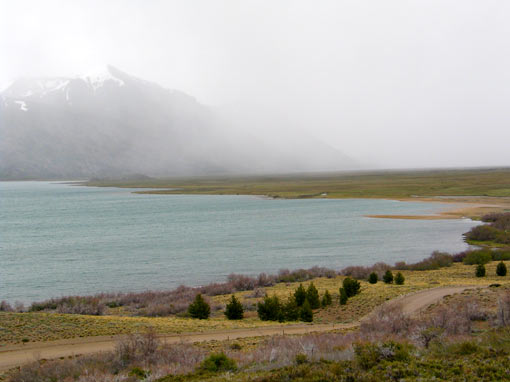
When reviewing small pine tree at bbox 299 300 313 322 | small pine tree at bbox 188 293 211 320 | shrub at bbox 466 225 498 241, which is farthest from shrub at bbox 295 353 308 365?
shrub at bbox 466 225 498 241

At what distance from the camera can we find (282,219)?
66.2 metres

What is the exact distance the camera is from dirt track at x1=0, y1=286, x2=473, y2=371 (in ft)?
43.4

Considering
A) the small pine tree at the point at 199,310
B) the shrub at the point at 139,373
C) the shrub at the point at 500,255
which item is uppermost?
the shrub at the point at 139,373

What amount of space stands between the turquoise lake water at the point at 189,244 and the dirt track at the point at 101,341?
46.7 ft

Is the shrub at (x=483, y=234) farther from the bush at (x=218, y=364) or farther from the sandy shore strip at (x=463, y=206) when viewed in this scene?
the bush at (x=218, y=364)

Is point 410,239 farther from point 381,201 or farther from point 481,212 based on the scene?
point 381,201

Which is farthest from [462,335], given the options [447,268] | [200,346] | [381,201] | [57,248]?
[381,201]

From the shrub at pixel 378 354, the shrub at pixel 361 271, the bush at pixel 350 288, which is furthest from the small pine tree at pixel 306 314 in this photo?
the shrub at pixel 361 271

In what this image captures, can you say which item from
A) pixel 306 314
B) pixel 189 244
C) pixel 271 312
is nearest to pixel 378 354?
pixel 306 314

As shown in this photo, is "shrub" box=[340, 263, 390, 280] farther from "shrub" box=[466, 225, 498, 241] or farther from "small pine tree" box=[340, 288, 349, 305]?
"shrub" box=[466, 225, 498, 241]

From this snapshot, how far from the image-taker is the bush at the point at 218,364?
10.1 meters

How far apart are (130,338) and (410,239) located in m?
40.2

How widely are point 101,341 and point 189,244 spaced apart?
3199 centimetres

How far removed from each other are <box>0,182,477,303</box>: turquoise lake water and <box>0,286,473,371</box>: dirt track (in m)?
14.2
